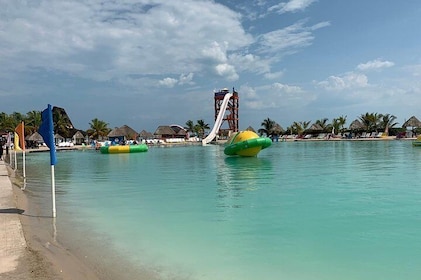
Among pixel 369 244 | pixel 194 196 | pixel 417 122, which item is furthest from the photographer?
pixel 417 122

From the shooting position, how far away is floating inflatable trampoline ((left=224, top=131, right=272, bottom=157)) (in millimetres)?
22891

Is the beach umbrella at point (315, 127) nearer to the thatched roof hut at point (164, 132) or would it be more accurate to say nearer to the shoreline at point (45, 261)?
the thatched roof hut at point (164, 132)

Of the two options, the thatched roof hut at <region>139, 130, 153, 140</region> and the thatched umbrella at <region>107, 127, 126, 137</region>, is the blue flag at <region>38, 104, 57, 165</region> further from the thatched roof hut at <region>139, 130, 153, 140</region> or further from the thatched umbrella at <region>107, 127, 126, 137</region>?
the thatched roof hut at <region>139, 130, 153, 140</region>

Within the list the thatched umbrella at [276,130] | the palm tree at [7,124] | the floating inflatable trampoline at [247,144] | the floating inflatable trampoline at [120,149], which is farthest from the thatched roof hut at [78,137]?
the floating inflatable trampoline at [247,144]

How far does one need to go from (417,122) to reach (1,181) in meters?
58.2

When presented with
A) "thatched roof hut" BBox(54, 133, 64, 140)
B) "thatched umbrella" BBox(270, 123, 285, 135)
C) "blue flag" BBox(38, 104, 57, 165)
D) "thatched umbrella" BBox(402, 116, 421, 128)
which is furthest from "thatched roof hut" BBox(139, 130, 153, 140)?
"blue flag" BBox(38, 104, 57, 165)

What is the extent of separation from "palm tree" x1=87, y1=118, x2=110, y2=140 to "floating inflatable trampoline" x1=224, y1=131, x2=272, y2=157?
42.5 metres

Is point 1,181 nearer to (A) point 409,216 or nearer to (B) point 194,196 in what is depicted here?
(B) point 194,196

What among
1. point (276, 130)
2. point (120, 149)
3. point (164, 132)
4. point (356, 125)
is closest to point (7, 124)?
point (120, 149)

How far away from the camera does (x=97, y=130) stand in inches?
2453

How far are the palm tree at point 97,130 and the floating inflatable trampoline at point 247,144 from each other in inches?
1675

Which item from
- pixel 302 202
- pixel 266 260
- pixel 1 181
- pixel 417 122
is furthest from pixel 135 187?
pixel 417 122

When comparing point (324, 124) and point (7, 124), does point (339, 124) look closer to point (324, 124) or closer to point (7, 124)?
point (324, 124)

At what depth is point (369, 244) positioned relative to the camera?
549cm
